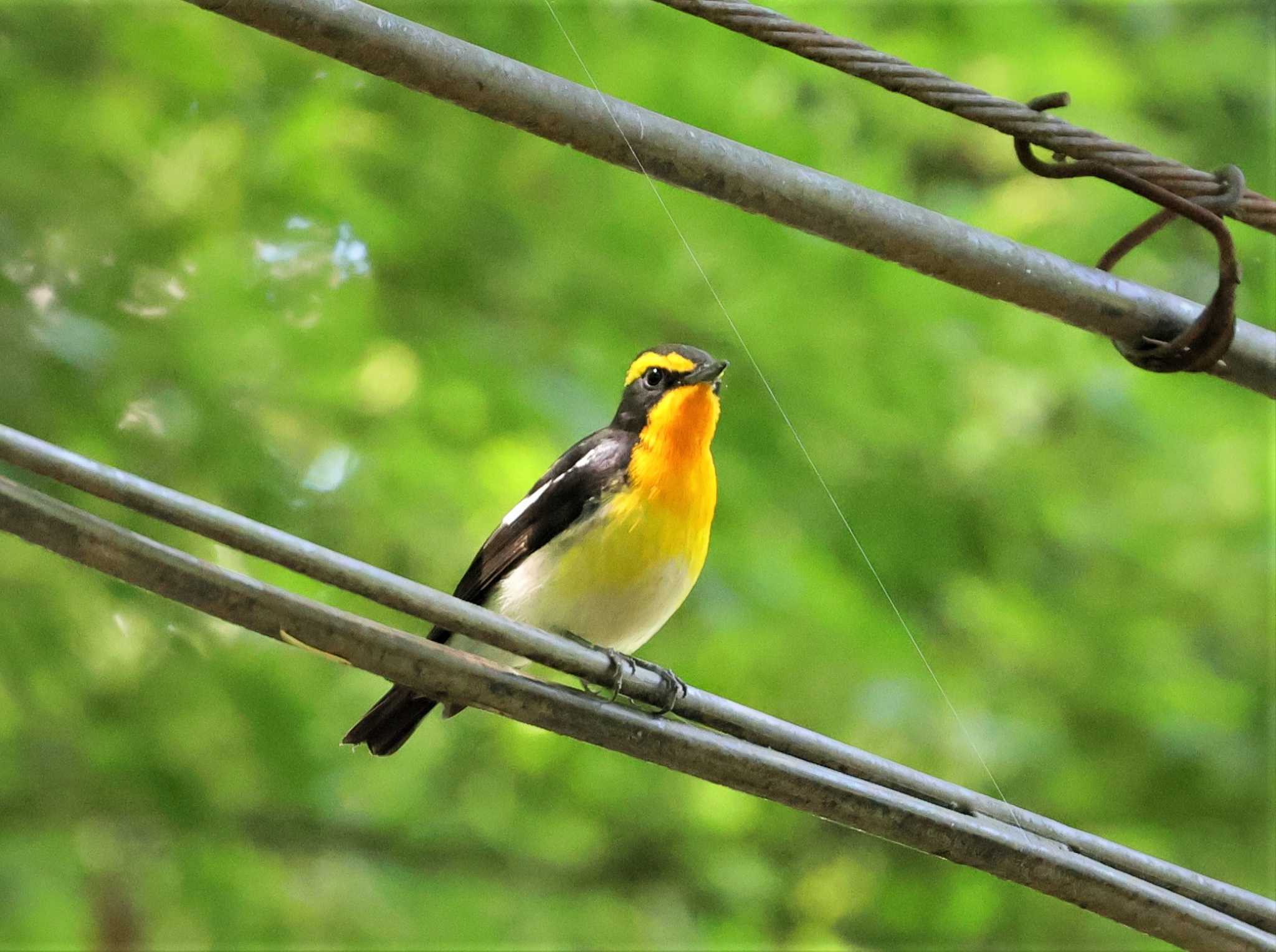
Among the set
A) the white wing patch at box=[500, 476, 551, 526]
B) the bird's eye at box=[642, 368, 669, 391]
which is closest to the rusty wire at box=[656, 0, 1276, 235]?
the bird's eye at box=[642, 368, 669, 391]

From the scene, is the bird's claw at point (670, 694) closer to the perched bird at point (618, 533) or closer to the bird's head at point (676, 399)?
the perched bird at point (618, 533)

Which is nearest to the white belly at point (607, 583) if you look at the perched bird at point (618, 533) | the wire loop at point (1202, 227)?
the perched bird at point (618, 533)

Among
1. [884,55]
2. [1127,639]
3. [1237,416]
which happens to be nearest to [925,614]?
[1127,639]

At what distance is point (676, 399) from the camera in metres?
3.45

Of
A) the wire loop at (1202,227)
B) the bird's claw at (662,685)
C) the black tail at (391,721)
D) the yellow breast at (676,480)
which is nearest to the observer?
the bird's claw at (662,685)

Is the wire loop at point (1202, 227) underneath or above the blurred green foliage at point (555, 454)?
above

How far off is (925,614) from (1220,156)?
110 inches

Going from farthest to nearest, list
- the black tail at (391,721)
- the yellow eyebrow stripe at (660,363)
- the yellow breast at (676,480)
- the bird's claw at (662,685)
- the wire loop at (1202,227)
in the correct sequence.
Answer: the yellow eyebrow stripe at (660,363) < the yellow breast at (676,480) < the black tail at (391,721) < the wire loop at (1202,227) < the bird's claw at (662,685)

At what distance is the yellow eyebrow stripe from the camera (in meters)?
3.53

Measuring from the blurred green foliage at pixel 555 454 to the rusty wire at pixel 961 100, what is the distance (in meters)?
2.31

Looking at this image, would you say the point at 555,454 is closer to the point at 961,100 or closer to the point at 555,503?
the point at 555,503

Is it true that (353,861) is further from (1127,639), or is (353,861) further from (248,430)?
(1127,639)

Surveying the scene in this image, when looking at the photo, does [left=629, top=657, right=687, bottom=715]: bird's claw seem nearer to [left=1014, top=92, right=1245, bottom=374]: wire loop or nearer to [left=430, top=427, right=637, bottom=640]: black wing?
[left=1014, top=92, right=1245, bottom=374]: wire loop

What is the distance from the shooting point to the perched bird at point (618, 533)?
328cm
